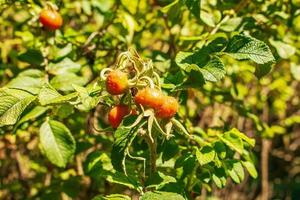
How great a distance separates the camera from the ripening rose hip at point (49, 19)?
81.4 inches

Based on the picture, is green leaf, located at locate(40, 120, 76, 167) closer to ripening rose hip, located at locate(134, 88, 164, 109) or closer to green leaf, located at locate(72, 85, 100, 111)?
green leaf, located at locate(72, 85, 100, 111)

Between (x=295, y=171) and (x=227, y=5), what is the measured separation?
10.2 feet

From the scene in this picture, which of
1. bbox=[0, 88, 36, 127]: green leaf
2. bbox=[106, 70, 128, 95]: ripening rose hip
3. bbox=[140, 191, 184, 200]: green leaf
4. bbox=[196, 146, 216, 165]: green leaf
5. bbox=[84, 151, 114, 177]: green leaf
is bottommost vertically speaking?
bbox=[84, 151, 114, 177]: green leaf

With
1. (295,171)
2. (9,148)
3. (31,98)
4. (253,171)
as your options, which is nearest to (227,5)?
(253,171)

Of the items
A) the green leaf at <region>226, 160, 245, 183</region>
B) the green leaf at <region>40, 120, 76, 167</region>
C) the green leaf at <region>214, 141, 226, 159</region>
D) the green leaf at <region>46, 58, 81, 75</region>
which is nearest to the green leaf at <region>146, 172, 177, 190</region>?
the green leaf at <region>214, 141, 226, 159</region>

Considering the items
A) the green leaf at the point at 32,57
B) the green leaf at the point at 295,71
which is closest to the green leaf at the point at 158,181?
the green leaf at the point at 32,57

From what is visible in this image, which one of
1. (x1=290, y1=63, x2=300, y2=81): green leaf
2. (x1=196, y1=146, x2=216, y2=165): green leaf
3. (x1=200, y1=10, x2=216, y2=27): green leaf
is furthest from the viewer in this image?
(x1=290, y1=63, x2=300, y2=81): green leaf

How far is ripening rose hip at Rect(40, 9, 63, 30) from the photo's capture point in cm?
207

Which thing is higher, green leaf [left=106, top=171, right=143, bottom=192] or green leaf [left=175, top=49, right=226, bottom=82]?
green leaf [left=175, top=49, right=226, bottom=82]

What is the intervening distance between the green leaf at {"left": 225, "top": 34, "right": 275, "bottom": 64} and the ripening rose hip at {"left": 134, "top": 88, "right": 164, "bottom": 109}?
0.32 m

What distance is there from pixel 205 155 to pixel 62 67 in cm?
86

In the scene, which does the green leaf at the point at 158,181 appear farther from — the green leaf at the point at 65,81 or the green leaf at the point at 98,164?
the green leaf at the point at 65,81

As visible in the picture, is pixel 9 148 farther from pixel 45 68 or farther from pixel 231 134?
pixel 231 134

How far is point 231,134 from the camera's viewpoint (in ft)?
5.39
